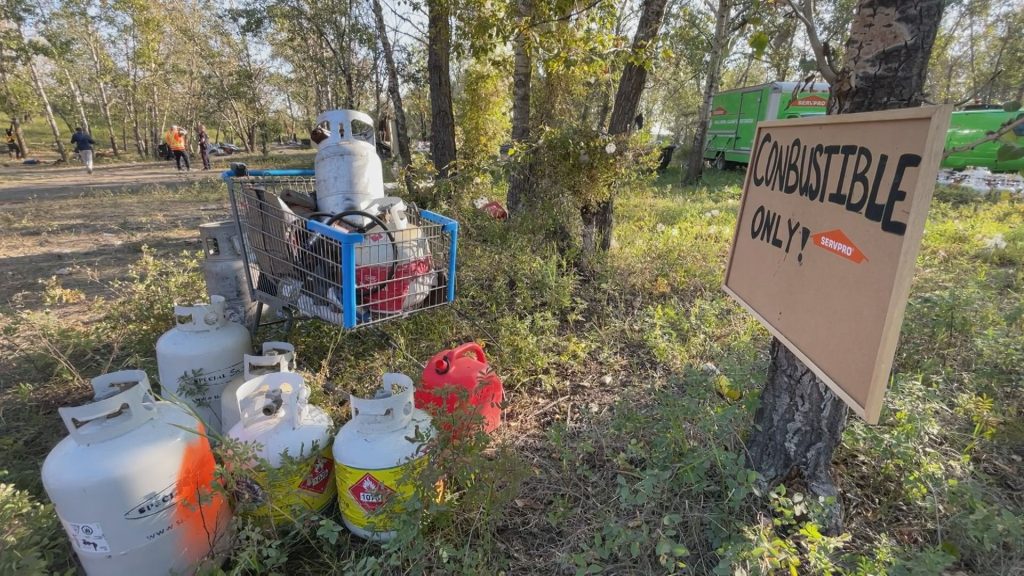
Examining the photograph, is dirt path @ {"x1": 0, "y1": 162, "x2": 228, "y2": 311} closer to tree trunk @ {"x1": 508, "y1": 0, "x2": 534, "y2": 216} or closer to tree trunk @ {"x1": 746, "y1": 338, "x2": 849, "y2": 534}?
tree trunk @ {"x1": 508, "y1": 0, "x2": 534, "y2": 216}

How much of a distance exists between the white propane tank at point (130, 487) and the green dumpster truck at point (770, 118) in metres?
11.2

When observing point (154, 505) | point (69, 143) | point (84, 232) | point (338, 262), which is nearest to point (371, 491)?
point (154, 505)

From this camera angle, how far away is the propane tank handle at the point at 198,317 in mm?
2617

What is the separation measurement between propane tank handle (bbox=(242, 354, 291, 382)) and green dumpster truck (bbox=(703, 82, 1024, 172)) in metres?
10.6

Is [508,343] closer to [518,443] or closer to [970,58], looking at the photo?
[518,443]

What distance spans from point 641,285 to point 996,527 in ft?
10.1

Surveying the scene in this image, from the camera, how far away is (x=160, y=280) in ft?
12.4

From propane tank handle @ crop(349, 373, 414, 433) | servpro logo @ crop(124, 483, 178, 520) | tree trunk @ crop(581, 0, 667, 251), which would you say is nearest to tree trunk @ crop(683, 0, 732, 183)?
tree trunk @ crop(581, 0, 667, 251)

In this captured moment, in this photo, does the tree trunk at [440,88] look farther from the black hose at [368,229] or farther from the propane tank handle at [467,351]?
the propane tank handle at [467,351]

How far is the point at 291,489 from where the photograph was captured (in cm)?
193

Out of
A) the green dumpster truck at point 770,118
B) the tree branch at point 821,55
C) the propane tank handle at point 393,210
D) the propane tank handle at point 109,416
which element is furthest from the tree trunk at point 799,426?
the green dumpster truck at point 770,118

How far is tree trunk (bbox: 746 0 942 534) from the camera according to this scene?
147 cm

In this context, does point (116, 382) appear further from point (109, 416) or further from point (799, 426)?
point (799, 426)

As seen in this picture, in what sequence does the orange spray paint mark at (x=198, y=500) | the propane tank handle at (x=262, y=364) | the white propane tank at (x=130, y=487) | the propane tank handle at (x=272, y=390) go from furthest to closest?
1. the propane tank handle at (x=262, y=364)
2. the propane tank handle at (x=272, y=390)
3. the orange spray paint mark at (x=198, y=500)
4. the white propane tank at (x=130, y=487)
